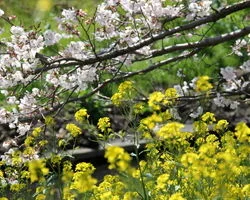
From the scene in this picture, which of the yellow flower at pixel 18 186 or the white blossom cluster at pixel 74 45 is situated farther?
the white blossom cluster at pixel 74 45

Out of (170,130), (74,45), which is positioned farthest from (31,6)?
(170,130)

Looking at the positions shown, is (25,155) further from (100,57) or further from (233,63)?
(233,63)

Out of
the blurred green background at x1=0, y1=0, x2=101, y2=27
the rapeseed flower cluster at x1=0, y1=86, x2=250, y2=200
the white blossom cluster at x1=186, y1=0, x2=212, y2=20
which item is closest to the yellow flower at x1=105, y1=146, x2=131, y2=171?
the rapeseed flower cluster at x1=0, y1=86, x2=250, y2=200

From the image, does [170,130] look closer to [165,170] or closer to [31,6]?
[165,170]

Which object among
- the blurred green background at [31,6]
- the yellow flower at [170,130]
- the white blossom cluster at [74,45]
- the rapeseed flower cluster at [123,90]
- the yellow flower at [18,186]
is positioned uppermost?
the blurred green background at [31,6]

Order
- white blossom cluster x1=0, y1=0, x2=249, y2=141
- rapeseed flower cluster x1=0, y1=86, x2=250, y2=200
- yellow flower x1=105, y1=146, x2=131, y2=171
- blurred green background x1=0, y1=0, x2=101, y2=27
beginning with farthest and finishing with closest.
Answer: blurred green background x1=0, y1=0, x2=101, y2=27, white blossom cluster x1=0, y1=0, x2=249, y2=141, rapeseed flower cluster x1=0, y1=86, x2=250, y2=200, yellow flower x1=105, y1=146, x2=131, y2=171

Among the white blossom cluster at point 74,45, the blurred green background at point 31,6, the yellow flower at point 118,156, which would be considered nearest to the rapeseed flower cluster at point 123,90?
the white blossom cluster at point 74,45

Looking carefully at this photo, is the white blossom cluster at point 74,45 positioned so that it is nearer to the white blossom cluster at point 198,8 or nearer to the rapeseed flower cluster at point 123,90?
the white blossom cluster at point 198,8

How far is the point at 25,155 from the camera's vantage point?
4203mm

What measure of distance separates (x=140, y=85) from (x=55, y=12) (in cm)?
233

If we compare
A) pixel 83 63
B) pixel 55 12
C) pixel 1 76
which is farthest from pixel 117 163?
pixel 55 12

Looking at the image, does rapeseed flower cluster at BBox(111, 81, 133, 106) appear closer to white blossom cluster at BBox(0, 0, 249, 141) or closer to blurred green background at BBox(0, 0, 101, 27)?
white blossom cluster at BBox(0, 0, 249, 141)

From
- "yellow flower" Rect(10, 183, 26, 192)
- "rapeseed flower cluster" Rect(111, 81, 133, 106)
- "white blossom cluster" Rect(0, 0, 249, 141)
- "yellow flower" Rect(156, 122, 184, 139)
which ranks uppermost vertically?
"white blossom cluster" Rect(0, 0, 249, 141)

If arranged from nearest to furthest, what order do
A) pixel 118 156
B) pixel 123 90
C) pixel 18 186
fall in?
1. pixel 118 156
2. pixel 123 90
3. pixel 18 186
